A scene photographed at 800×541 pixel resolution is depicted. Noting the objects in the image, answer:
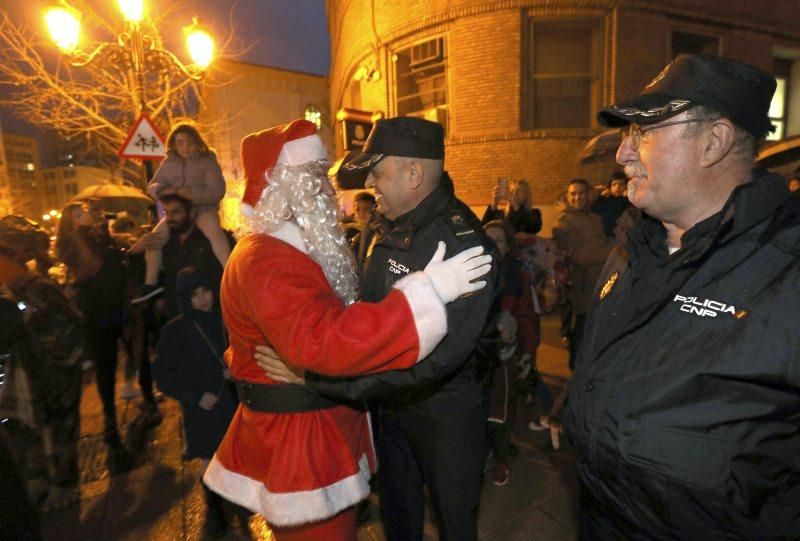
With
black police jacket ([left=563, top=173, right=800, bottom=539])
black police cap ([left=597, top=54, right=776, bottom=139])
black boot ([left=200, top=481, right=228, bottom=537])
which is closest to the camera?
black police jacket ([left=563, top=173, right=800, bottom=539])

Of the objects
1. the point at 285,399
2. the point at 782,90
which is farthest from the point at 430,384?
the point at 782,90

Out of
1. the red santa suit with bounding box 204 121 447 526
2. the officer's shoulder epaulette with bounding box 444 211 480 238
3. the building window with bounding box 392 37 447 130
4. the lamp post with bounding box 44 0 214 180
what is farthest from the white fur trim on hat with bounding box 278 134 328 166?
the building window with bounding box 392 37 447 130

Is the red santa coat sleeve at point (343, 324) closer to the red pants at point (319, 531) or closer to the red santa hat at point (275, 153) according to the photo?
the red santa hat at point (275, 153)

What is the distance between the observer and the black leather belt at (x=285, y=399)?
1823 millimetres

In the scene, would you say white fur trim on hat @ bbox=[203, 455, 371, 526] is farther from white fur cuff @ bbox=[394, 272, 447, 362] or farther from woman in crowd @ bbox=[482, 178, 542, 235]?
woman in crowd @ bbox=[482, 178, 542, 235]

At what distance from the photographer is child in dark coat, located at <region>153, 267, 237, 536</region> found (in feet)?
10.1

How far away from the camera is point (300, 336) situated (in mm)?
1473

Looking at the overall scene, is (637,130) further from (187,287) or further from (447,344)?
(187,287)

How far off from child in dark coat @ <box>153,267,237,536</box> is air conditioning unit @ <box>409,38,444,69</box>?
973cm

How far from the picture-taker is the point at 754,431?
47.0 inches

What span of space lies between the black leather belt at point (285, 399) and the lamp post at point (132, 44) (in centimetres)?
658

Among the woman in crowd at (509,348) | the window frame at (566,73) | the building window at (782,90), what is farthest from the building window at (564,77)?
the woman in crowd at (509,348)

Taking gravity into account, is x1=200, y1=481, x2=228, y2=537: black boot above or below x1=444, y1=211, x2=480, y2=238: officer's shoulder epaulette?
below

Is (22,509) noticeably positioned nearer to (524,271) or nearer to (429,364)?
(429,364)
